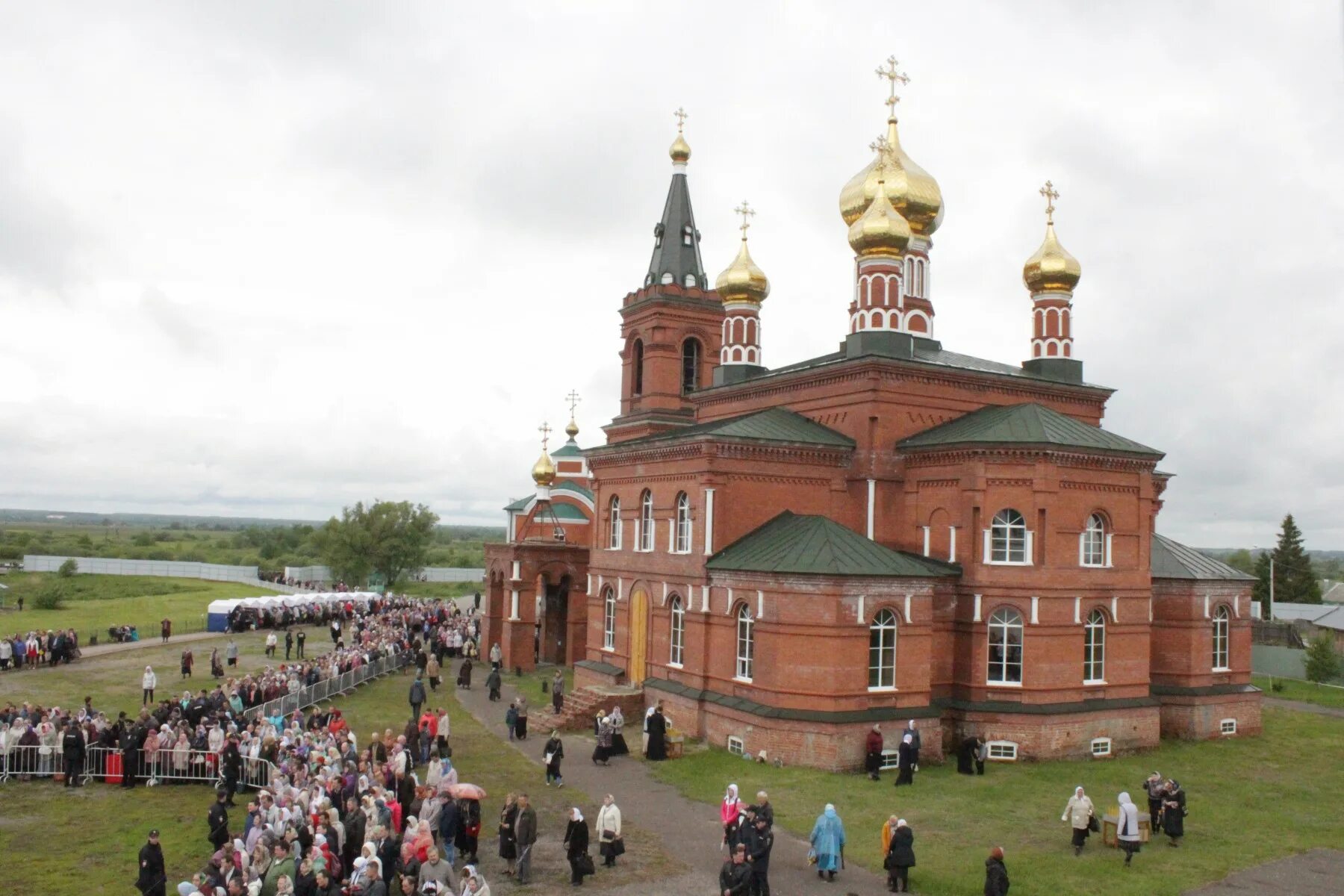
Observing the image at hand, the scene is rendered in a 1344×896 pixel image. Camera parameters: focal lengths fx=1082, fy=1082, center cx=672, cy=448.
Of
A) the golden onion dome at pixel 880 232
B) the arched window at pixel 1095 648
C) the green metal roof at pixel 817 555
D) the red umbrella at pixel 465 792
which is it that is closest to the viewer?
the red umbrella at pixel 465 792

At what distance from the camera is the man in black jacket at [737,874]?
1381 cm

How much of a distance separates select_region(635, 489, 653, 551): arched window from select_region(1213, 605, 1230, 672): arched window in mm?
15106

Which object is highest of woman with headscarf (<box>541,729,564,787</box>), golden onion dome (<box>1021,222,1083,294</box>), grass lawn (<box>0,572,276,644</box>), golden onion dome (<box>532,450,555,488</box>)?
golden onion dome (<box>1021,222,1083,294</box>)

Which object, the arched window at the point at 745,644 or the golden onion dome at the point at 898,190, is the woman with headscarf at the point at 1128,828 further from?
the golden onion dome at the point at 898,190

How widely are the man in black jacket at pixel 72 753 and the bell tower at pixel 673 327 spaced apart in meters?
21.9

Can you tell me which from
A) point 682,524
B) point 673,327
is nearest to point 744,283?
point 673,327

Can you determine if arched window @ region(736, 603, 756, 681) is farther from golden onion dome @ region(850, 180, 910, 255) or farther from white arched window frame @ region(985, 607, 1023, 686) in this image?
golden onion dome @ region(850, 180, 910, 255)

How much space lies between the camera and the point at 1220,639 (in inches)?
1129

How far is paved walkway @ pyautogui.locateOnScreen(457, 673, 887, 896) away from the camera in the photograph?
51.4ft

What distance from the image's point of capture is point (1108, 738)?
25.4 m

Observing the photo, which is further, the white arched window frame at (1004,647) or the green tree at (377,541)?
the green tree at (377,541)

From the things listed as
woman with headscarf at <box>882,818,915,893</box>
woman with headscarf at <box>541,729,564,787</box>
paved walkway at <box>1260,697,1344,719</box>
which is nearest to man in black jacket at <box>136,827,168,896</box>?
woman with headscarf at <box>541,729,564,787</box>

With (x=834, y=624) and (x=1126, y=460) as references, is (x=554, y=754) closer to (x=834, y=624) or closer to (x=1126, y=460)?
(x=834, y=624)

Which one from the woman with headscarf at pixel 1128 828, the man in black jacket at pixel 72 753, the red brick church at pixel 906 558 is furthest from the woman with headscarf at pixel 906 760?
the man in black jacket at pixel 72 753
